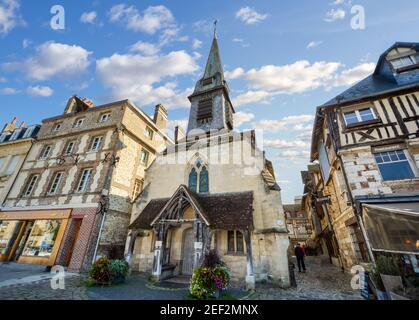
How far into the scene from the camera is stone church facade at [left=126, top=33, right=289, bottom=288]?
7824mm

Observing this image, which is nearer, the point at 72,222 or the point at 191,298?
the point at 191,298

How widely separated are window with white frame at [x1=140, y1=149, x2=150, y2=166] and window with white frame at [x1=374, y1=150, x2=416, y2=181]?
47.0ft

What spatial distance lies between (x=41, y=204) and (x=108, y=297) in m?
10.1

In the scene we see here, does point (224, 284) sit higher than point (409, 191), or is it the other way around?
point (409, 191)

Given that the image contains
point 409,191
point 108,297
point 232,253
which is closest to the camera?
point 108,297

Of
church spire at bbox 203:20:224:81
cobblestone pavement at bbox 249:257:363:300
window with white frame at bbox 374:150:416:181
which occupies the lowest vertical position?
cobblestone pavement at bbox 249:257:363:300

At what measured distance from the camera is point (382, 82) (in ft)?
33.5

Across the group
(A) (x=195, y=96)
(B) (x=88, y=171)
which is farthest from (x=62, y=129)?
(A) (x=195, y=96)

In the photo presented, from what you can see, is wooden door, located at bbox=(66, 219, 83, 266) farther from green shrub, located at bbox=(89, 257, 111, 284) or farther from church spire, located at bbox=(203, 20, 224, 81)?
church spire, located at bbox=(203, 20, 224, 81)

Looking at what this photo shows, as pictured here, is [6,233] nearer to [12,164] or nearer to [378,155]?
[12,164]

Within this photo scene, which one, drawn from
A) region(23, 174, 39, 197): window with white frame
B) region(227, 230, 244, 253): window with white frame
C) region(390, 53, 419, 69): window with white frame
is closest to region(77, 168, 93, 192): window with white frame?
region(23, 174, 39, 197): window with white frame

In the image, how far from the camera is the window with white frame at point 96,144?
42.3 ft

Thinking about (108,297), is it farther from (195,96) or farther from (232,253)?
(195,96)

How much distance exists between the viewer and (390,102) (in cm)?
890
